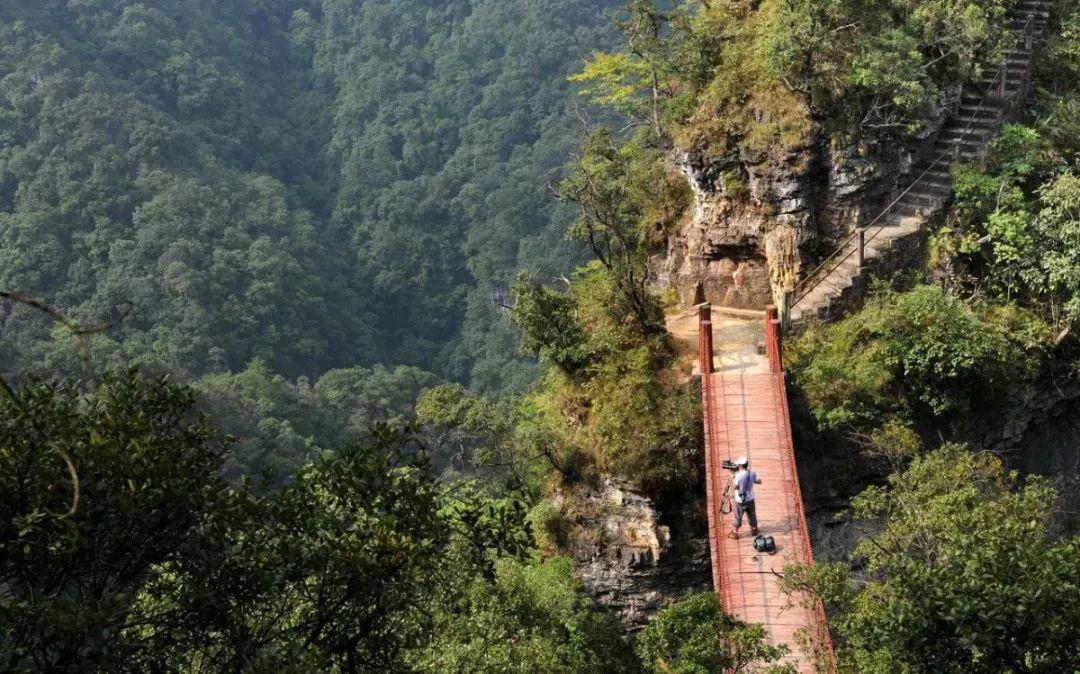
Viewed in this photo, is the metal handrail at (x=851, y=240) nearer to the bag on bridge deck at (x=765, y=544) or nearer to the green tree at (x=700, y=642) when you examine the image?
the bag on bridge deck at (x=765, y=544)

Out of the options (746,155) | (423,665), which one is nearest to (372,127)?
(746,155)

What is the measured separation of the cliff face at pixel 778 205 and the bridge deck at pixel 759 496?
198 cm

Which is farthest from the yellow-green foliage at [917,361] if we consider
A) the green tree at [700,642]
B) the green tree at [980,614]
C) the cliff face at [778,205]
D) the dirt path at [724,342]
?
the green tree at [700,642]

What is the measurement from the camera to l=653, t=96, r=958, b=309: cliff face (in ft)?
43.4

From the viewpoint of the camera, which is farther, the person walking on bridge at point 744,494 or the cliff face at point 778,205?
the cliff face at point 778,205

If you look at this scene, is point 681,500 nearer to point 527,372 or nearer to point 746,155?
point 746,155

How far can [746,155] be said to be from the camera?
44.3 ft

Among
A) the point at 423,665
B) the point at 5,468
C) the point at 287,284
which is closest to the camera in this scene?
the point at 5,468

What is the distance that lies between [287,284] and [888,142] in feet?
113

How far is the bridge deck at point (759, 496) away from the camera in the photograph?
30.7ft

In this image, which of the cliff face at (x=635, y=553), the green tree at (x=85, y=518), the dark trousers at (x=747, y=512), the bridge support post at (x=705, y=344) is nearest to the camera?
the green tree at (x=85, y=518)

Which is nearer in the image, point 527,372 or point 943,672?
point 943,672

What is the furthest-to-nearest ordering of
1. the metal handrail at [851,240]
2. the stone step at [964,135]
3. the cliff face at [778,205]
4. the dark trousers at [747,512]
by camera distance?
the stone step at [964,135]
the cliff face at [778,205]
the metal handrail at [851,240]
the dark trousers at [747,512]

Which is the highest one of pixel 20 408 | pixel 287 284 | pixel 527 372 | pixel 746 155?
pixel 287 284
